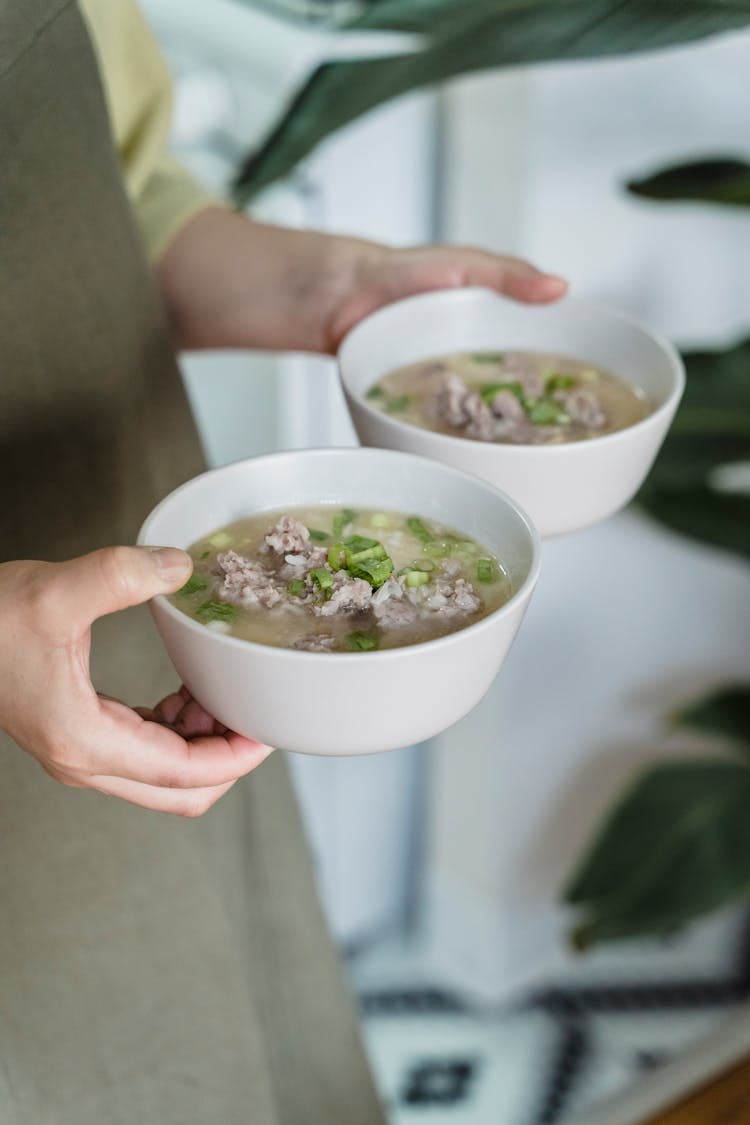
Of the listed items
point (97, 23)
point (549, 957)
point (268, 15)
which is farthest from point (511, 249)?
point (549, 957)

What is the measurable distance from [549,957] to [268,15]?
1618 mm

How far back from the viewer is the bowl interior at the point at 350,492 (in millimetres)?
642

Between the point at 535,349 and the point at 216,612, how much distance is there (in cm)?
42

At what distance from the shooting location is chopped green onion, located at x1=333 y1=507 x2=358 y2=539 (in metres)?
0.68

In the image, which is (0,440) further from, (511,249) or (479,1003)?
(479,1003)

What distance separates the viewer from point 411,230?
1.66 meters

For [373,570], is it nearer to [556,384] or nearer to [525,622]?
[556,384]

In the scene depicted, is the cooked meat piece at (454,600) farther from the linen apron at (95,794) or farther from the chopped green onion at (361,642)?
the linen apron at (95,794)

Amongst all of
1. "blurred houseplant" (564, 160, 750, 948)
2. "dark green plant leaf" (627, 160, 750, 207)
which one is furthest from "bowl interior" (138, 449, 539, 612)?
"blurred houseplant" (564, 160, 750, 948)

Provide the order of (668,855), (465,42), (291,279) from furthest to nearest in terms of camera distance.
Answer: (668,855) → (291,279) → (465,42)

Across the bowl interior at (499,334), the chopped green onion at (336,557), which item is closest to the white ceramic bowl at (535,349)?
the bowl interior at (499,334)

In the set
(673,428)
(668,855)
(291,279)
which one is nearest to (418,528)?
(291,279)

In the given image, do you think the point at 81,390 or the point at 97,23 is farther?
the point at 97,23

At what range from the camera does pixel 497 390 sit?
0.81 metres
